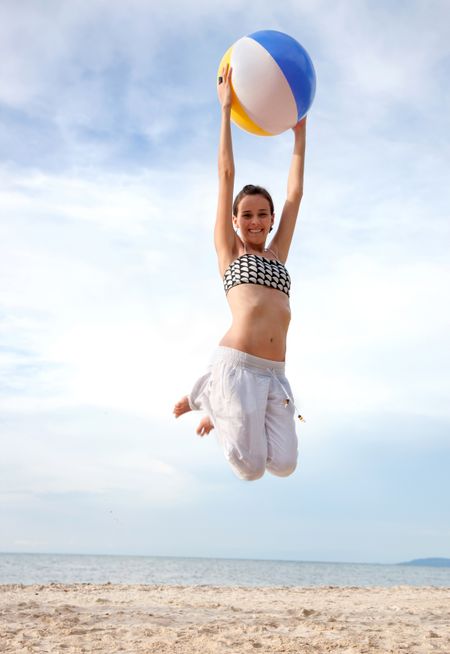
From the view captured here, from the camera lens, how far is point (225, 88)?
5438mm

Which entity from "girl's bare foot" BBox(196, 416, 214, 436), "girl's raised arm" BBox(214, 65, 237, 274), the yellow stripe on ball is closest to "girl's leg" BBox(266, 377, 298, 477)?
"girl's bare foot" BBox(196, 416, 214, 436)

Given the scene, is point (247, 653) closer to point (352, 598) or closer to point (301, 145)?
point (301, 145)

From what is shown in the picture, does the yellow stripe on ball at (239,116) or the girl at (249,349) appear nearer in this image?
the girl at (249,349)

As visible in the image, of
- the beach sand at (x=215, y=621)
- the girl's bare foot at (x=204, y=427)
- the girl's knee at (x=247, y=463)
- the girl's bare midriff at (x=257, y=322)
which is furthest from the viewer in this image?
the beach sand at (x=215, y=621)

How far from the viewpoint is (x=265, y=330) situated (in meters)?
4.80

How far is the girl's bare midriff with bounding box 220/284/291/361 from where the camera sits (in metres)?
4.77

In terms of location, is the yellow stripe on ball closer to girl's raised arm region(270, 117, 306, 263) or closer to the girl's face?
girl's raised arm region(270, 117, 306, 263)

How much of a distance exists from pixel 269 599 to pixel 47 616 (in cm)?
397

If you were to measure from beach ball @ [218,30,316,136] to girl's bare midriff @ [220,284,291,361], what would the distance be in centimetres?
147

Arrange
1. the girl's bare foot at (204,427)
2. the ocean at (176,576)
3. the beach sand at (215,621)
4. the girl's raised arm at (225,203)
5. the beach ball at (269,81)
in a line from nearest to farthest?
the girl's bare foot at (204,427), the girl's raised arm at (225,203), the beach ball at (269,81), the beach sand at (215,621), the ocean at (176,576)

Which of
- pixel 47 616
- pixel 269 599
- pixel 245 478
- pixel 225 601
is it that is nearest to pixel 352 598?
pixel 269 599

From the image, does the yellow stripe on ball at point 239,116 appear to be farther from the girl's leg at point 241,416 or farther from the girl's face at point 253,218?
the girl's leg at point 241,416

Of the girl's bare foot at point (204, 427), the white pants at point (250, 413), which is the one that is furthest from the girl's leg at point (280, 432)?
the girl's bare foot at point (204, 427)

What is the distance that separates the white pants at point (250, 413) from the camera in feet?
15.0
